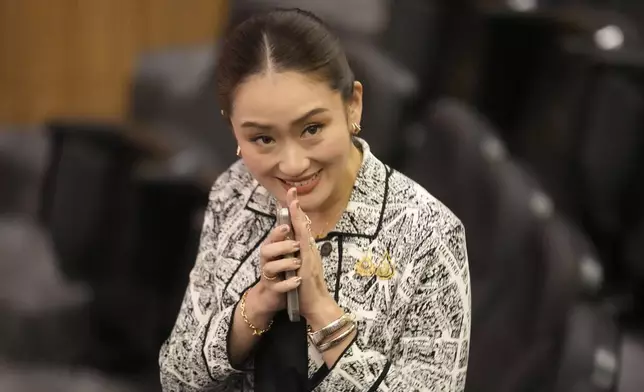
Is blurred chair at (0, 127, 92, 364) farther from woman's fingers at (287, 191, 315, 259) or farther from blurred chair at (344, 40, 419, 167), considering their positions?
woman's fingers at (287, 191, 315, 259)

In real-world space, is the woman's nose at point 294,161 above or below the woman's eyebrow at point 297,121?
below

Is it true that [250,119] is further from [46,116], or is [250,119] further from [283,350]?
[46,116]

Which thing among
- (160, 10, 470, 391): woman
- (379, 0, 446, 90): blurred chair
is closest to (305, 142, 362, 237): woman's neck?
(160, 10, 470, 391): woman

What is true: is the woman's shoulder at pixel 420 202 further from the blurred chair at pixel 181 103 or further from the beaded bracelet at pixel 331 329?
the blurred chair at pixel 181 103

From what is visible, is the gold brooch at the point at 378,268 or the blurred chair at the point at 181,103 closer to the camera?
the gold brooch at the point at 378,268

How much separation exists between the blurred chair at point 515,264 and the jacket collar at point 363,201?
1.13 ft

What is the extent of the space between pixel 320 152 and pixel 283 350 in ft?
0.47

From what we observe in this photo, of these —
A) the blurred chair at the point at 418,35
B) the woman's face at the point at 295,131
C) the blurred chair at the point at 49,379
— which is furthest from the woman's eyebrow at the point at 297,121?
the blurred chair at the point at 49,379

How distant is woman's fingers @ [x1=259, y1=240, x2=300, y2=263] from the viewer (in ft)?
1.73

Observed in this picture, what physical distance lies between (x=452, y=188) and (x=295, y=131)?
417mm

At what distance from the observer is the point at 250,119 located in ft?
1.75

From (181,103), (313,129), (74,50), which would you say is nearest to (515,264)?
(313,129)

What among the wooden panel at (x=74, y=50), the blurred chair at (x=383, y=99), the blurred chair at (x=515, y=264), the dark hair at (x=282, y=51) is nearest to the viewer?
the dark hair at (x=282, y=51)

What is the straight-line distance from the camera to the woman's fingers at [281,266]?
53 centimetres
